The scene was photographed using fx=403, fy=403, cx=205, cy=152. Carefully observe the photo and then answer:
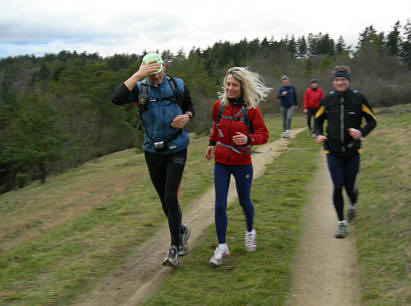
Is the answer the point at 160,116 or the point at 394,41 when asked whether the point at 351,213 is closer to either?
the point at 160,116

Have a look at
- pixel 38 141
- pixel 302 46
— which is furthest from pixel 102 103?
pixel 302 46

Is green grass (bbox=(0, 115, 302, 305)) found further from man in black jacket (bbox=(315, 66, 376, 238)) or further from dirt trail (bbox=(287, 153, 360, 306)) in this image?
man in black jacket (bbox=(315, 66, 376, 238))

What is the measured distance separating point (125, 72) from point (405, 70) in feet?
102

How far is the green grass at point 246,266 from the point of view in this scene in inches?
162

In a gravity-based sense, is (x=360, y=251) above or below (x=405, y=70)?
below

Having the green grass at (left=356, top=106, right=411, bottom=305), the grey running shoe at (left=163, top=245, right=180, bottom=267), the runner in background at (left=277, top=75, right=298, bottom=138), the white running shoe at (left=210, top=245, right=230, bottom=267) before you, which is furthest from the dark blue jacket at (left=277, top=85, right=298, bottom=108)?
the grey running shoe at (left=163, top=245, right=180, bottom=267)

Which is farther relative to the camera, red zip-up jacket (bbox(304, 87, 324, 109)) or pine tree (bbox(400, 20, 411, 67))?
pine tree (bbox(400, 20, 411, 67))

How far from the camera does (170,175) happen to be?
463 centimetres

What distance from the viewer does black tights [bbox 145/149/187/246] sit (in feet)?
15.3

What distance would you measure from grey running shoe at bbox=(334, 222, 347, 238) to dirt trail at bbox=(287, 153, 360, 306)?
0.22 feet

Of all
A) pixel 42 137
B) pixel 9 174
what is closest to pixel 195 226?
pixel 42 137

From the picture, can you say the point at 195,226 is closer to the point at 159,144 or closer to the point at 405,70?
the point at 159,144

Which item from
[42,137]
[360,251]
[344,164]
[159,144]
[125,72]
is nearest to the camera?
[159,144]

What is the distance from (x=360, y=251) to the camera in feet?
16.5
